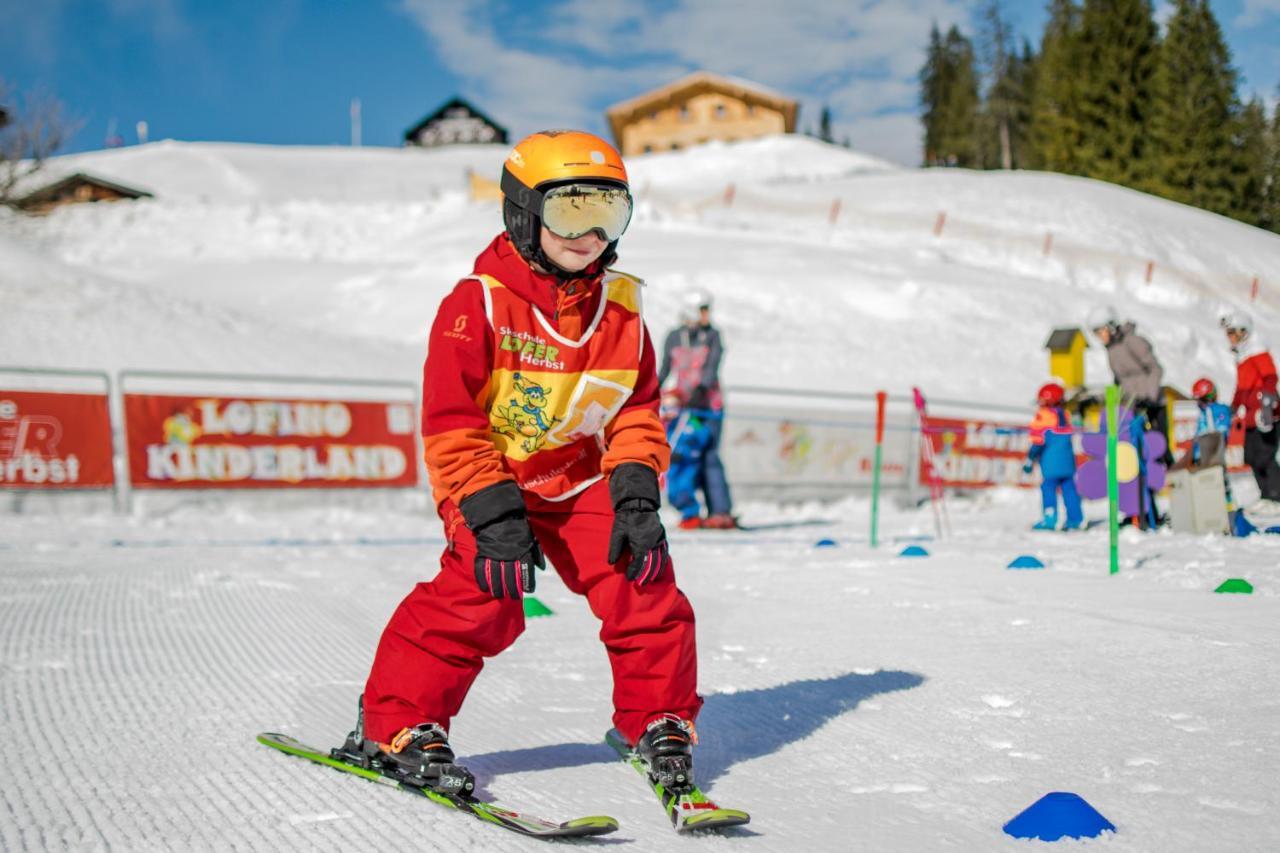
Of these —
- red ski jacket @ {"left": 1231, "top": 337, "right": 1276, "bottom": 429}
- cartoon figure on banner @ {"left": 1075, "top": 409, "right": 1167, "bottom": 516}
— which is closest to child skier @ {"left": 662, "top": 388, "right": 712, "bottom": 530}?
cartoon figure on banner @ {"left": 1075, "top": 409, "right": 1167, "bottom": 516}

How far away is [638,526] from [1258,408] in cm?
843

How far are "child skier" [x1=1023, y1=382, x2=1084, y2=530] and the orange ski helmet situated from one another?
7291 mm

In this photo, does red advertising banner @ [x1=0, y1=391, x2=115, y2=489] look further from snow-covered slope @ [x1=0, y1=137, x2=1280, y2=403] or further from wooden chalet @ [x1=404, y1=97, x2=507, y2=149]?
wooden chalet @ [x1=404, y1=97, x2=507, y2=149]

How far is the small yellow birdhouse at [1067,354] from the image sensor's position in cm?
1147

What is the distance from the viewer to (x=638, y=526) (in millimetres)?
2357

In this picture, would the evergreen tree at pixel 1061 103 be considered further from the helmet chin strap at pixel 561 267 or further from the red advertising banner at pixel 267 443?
the helmet chin strap at pixel 561 267

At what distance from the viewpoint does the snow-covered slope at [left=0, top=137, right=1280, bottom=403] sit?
20188mm

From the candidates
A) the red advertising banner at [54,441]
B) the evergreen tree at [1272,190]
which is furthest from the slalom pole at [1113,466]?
the evergreen tree at [1272,190]

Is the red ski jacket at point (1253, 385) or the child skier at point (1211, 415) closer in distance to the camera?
the child skier at point (1211, 415)

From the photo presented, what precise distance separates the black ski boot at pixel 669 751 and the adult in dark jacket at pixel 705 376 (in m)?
7.03

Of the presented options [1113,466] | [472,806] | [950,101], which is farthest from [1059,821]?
Answer: [950,101]

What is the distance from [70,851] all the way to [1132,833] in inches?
79.2

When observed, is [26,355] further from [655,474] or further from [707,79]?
[707,79]

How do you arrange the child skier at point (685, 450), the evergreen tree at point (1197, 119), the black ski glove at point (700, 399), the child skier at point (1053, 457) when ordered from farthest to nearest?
the evergreen tree at point (1197, 119)
the child skier at point (685, 450)
the black ski glove at point (700, 399)
the child skier at point (1053, 457)
